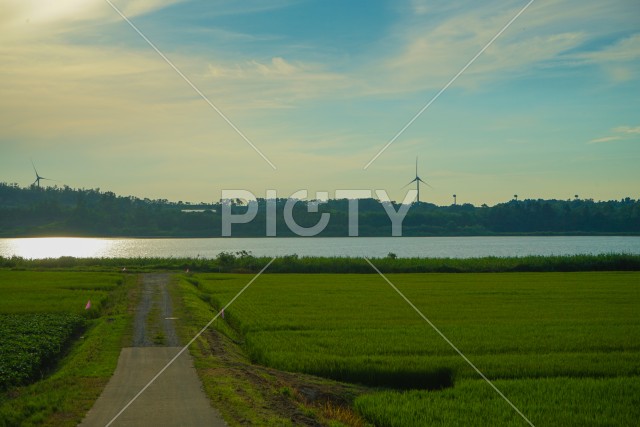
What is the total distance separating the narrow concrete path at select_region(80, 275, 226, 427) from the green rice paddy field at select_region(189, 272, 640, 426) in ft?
10.9

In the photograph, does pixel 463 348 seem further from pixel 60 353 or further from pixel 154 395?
pixel 60 353

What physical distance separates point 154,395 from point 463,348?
35.0 feet

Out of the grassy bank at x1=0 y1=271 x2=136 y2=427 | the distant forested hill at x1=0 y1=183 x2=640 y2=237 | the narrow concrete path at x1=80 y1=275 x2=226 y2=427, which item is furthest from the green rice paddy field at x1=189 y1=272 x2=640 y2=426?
the distant forested hill at x1=0 y1=183 x2=640 y2=237

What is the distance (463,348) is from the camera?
71.5 feet

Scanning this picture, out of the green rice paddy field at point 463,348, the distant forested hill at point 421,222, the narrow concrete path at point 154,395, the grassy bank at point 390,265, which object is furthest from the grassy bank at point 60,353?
the distant forested hill at point 421,222

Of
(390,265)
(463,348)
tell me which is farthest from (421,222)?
(463,348)

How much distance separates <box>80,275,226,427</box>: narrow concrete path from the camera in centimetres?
1291

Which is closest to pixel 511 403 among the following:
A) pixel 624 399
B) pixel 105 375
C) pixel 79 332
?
pixel 624 399

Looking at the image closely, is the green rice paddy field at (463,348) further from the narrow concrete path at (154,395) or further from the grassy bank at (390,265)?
the grassy bank at (390,265)

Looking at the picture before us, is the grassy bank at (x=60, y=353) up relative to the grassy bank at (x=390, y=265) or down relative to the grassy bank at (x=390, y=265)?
down

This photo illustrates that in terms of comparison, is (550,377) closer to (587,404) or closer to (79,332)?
(587,404)

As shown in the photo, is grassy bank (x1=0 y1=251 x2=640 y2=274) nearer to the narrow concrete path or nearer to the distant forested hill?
the narrow concrete path

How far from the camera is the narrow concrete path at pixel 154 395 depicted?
1291 cm

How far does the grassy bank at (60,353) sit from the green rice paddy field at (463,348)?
4.79 metres
